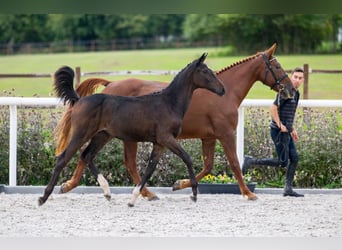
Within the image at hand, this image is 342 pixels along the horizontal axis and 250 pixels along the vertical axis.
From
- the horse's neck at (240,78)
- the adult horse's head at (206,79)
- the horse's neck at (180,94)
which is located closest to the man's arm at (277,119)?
the horse's neck at (240,78)

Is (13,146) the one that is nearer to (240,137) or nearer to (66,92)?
(66,92)

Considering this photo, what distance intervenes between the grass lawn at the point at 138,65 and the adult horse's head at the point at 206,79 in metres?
16.9

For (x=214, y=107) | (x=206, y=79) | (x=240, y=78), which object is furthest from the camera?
(x=240, y=78)

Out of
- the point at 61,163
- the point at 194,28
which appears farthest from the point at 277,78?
the point at 194,28

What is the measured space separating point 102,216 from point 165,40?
171 feet

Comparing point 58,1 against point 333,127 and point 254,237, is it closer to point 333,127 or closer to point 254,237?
point 254,237

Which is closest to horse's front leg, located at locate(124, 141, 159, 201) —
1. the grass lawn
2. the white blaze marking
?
the white blaze marking

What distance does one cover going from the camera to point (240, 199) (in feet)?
31.7

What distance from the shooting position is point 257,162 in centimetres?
977

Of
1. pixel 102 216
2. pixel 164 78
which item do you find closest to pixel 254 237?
pixel 102 216

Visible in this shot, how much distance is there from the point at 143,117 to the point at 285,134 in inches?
65.2

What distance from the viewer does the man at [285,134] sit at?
9617 mm

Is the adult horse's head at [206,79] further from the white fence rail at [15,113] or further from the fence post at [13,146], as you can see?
the fence post at [13,146]

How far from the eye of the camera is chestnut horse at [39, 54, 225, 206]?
345 inches
